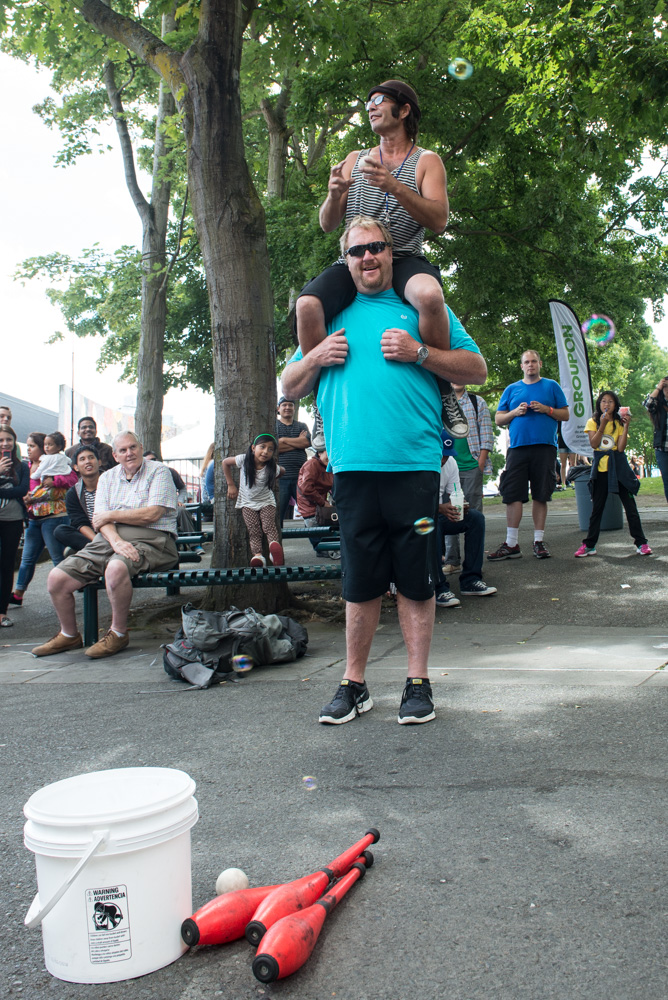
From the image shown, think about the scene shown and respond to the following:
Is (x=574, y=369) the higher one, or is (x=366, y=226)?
(x=574, y=369)

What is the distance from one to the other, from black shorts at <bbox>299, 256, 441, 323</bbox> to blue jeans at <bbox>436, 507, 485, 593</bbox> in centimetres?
355

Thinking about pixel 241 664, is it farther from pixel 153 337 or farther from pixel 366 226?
pixel 153 337

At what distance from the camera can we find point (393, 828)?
247 centimetres

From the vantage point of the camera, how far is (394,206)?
377 centimetres

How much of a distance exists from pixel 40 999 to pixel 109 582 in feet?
14.6

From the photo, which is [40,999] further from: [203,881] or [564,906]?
[564,906]

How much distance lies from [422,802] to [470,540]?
467 cm

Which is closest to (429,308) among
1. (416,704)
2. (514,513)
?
(416,704)

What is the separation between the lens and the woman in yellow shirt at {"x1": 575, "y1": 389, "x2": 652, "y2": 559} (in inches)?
326

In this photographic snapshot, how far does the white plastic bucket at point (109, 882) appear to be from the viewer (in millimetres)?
1705

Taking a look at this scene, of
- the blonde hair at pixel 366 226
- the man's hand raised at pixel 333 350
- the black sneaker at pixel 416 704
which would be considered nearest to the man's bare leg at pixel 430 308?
the blonde hair at pixel 366 226

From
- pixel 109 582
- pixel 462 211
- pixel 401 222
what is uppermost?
pixel 462 211

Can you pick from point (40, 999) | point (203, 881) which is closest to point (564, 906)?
point (203, 881)

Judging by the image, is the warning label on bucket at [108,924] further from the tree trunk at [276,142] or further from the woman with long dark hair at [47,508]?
the tree trunk at [276,142]
